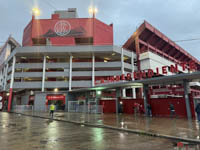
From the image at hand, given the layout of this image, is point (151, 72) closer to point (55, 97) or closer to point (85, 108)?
point (85, 108)

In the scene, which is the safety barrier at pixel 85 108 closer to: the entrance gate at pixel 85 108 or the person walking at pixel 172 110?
the entrance gate at pixel 85 108

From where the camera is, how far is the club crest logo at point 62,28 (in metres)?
42.6

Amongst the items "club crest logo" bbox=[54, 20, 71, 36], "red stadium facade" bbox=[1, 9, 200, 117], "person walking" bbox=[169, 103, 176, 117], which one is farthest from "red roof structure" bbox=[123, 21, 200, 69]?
"person walking" bbox=[169, 103, 176, 117]

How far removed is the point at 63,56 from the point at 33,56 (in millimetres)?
8699

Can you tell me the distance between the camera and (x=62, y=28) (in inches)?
1687

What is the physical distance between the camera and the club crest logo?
42.6 metres

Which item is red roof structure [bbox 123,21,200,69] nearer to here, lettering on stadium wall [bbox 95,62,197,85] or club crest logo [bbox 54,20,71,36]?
club crest logo [bbox 54,20,71,36]

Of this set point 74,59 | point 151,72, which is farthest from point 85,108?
point 74,59

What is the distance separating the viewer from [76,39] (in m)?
43.6

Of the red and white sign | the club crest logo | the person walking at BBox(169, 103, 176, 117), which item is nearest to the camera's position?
the person walking at BBox(169, 103, 176, 117)

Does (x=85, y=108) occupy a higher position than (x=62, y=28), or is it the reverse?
(x=62, y=28)

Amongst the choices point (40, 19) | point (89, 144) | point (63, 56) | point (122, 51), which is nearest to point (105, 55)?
point (122, 51)

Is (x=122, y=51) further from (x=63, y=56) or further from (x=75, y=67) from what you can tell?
(x=63, y=56)

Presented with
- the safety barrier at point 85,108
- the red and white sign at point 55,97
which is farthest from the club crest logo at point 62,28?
the safety barrier at point 85,108
